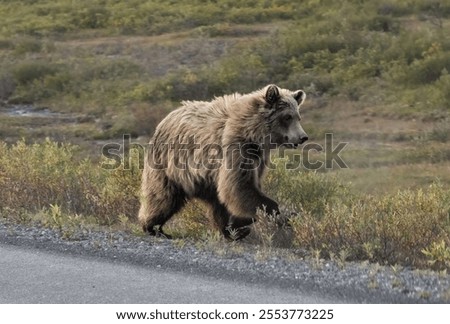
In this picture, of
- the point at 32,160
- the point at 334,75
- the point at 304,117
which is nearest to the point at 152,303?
the point at 32,160

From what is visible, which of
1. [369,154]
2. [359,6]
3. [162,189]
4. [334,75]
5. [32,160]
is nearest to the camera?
[162,189]

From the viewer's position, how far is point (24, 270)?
→ 7602 millimetres

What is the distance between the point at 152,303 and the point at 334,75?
26793 millimetres

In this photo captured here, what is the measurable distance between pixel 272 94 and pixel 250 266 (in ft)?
8.62

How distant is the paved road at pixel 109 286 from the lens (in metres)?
6.35

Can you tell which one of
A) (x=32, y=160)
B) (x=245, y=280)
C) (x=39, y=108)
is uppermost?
(x=245, y=280)

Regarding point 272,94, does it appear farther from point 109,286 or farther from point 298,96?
point 109,286

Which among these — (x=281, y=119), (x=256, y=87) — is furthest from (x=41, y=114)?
(x=281, y=119)

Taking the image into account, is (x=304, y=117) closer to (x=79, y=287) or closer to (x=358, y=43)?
(x=358, y=43)

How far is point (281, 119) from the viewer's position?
9.46 m

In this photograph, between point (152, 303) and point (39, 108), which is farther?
point (39, 108)

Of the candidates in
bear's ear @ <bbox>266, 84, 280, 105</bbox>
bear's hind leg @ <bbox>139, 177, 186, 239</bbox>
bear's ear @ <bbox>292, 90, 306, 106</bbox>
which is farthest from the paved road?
bear's ear @ <bbox>292, 90, 306, 106</bbox>

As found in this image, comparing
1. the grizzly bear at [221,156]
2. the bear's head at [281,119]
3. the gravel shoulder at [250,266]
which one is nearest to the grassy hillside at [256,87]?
the grizzly bear at [221,156]

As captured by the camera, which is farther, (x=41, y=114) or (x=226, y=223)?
(x=41, y=114)
